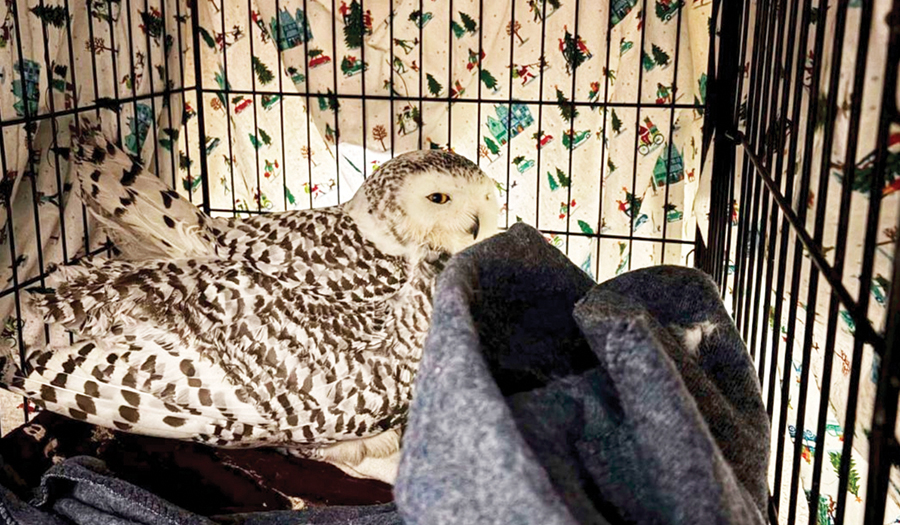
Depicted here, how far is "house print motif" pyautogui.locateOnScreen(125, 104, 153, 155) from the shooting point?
4.75 ft

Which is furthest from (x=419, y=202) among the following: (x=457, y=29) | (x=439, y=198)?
(x=457, y=29)

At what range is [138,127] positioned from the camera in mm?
1474

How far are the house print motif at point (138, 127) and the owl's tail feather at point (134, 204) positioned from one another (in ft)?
0.48

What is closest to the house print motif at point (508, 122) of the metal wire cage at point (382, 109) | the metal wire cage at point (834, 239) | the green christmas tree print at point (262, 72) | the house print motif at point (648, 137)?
the metal wire cage at point (382, 109)

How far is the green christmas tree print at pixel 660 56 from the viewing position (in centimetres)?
149

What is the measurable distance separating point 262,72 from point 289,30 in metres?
0.12

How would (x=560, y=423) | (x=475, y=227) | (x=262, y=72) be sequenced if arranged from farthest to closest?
(x=262, y=72)
(x=475, y=227)
(x=560, y=423)

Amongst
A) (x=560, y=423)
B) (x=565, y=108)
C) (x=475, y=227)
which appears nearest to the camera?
(x=560, y=423)

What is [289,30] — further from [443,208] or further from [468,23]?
[443,208]

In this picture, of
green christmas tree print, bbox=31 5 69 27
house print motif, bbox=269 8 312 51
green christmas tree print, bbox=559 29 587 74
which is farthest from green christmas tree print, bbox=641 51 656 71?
green christmas tree print, bbox=31 5 69 27

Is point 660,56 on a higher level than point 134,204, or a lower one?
higher

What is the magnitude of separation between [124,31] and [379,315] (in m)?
0.73

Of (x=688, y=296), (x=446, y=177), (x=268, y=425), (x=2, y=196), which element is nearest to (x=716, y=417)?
(x=688, y=296)

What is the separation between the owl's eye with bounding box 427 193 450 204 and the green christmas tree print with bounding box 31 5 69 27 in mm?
644
